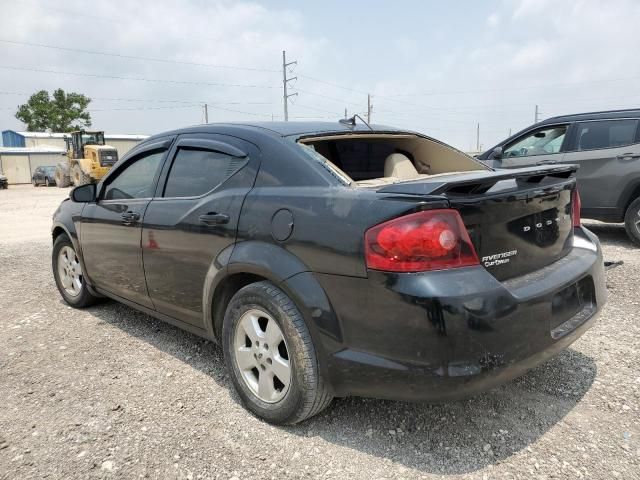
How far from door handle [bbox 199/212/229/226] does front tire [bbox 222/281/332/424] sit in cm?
42

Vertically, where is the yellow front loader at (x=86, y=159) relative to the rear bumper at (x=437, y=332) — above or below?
above

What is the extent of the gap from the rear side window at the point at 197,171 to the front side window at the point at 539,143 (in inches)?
227

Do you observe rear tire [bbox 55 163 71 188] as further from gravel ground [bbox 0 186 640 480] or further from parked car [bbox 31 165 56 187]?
gravel ground [bbox 0 186 640 480]

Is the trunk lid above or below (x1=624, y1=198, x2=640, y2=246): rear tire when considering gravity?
above

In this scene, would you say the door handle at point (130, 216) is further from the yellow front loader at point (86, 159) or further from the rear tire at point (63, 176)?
the rear tire at point (63, 176)

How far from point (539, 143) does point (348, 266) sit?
629cm

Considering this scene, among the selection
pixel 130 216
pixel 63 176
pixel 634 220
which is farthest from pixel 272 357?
pixel 63 176

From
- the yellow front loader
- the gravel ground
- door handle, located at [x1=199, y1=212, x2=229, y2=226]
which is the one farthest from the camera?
the yellow front loader

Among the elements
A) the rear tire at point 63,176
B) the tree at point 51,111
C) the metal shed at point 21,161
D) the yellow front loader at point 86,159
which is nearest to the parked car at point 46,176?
the rear tire at point 63,176

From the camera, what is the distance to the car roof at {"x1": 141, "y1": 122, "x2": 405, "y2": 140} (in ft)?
9.62

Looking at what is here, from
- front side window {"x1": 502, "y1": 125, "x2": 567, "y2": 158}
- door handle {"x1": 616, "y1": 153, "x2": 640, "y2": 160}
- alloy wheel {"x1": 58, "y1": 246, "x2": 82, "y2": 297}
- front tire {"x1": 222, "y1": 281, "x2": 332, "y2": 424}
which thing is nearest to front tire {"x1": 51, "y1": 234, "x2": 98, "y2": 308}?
alloy wheel {"x1": 58, "y1": 246, "x2": 82, "y2": 297}

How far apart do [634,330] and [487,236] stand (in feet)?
7.51

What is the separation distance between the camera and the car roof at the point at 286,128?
9.62 ft

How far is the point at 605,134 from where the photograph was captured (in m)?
6.85
